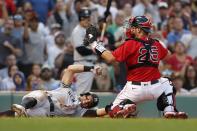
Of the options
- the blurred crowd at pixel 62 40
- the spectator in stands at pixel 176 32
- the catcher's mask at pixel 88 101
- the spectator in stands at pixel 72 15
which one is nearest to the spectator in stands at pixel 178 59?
the blurred crowd at pixel 62 40

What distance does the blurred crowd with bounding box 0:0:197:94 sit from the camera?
18.7m

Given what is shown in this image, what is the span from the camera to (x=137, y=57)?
45.2ft

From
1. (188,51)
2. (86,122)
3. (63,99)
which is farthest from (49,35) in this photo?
(86,122)

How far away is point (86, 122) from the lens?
1187 cm

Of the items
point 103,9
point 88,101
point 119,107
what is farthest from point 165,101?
point 103,9

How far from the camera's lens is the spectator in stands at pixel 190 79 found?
19078 millimetres

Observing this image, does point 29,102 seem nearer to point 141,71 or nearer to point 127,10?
point 141,71

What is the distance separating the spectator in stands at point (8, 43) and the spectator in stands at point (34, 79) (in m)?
0.67

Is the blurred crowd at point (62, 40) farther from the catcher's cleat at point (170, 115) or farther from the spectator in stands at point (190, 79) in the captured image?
the catcher's cleat at point (170, 115)

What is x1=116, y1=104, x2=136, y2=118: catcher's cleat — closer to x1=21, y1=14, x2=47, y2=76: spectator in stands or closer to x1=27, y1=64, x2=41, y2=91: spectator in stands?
x1=27, y1=64, x2=41, y2=91: spectator in stands

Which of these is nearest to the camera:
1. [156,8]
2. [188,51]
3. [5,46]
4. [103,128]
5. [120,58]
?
[103,128]

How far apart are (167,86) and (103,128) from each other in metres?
2.74

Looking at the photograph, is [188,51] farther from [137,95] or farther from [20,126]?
[20,126]

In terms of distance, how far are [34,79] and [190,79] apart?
3266 mm
